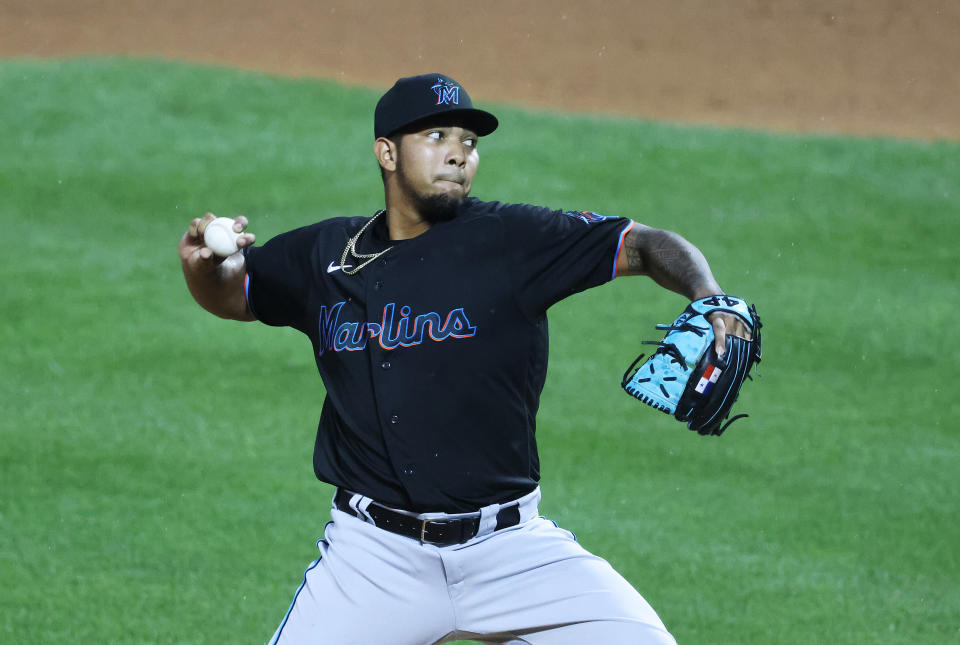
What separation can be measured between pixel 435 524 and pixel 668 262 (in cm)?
94

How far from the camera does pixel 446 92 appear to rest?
380cm

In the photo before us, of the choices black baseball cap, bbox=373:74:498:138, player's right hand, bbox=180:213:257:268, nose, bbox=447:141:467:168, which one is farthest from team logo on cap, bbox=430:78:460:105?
player's right hand, bbox=180:213:257:268

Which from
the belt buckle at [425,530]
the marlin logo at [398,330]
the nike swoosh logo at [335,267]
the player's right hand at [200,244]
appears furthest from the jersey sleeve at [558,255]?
the player's right hand at [200,244]

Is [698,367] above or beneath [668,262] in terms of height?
beneath

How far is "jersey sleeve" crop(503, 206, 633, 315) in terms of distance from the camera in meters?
3.65

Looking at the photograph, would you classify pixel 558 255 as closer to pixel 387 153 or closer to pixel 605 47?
pixel 387 153

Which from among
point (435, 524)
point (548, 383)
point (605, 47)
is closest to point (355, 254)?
point (435, 524)

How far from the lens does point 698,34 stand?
1848 cm

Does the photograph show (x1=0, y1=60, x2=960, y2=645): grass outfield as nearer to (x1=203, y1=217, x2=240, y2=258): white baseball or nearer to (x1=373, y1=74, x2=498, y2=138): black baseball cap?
(x1=203, y1=217, x2=240, y2=258): white baseball

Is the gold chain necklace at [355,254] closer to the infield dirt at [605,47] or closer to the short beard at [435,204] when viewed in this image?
the short beard at [435,204]

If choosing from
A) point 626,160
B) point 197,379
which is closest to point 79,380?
point 197,379

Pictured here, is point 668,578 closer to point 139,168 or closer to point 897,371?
point 897,371

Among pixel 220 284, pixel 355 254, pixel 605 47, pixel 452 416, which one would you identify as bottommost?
pixel 452 416

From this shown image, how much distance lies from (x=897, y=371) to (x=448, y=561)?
6528mm
